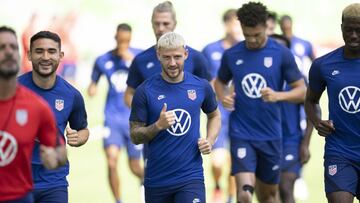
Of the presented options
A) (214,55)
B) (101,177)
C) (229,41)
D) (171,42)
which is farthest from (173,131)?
(101,177)

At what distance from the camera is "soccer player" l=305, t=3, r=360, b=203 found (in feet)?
33.8

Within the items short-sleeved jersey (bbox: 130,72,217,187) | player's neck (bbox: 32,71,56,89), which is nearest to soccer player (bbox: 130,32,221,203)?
short-sleeved jersey (bbox: 130,72,217,187)

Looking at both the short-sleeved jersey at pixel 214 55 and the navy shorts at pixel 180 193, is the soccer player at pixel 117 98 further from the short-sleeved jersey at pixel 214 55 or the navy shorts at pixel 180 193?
the navy shorts at pixel 180 193

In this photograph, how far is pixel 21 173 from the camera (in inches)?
328

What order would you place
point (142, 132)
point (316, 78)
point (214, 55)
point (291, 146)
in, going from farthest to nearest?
point (214, 55) < point (291, 146) < point (316, 78) < point (142, 132)

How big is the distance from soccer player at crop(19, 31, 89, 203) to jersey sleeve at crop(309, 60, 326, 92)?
2312 millimetres

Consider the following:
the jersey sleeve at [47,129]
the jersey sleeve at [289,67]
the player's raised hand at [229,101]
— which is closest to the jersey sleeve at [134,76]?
the player's raised hand at [229,101]

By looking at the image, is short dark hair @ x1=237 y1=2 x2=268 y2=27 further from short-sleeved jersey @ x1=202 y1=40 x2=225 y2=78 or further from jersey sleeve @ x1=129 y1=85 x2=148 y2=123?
short-sleeved jersey @ x1=202 y1=40 x2=225 y2=78

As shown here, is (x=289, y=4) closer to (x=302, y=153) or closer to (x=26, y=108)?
(x=302, y=153)

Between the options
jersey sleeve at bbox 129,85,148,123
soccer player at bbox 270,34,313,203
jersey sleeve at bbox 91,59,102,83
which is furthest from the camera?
jersey sleeve at bbox 91,59,102,83

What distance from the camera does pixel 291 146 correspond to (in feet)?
46.2

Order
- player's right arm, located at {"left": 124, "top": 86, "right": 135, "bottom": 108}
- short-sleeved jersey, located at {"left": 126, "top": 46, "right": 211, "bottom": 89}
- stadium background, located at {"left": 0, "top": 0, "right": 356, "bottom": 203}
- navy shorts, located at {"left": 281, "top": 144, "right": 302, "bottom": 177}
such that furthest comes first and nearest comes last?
stadium background, located at {"left": 0, "top": 0, "right": 356, "bottom": 203} < navy shorts, located at {"left": 281, "top": 144, "right": 302, "bottom": 177} < player's right arm, located at {"left": 124, "top": 86, "right": 135, "bottom": 108} < short-sleeved jersey, located at {"left": 126, "top": 46, "right": 211, "bottom": 89}

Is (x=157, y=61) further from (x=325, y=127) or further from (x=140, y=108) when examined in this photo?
(x=325, y=127)

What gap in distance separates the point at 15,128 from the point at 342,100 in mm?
3607
